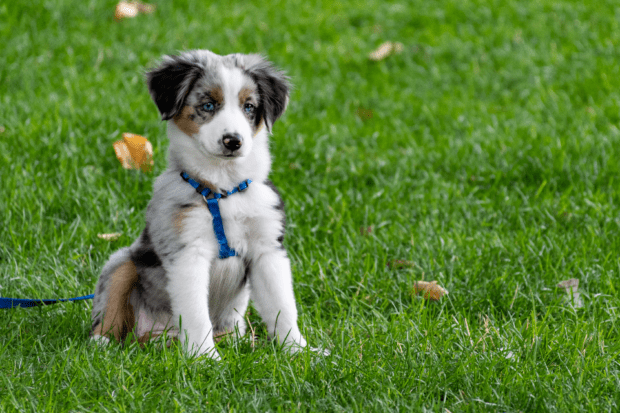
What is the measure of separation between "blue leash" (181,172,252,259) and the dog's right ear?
1.05 ft

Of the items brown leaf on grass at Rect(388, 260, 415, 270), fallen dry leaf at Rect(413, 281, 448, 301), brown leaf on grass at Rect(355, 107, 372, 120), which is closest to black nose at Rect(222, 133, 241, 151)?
fallen dry leaf at Rect(413, 281, 448, 301)

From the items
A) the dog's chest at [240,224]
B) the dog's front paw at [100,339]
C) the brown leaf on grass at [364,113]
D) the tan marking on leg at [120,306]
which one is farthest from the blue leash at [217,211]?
the brown leaf on grass at [364,113]

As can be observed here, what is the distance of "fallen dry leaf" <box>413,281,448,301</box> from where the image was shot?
12.0ft

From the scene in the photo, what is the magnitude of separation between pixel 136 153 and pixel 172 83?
1811mm

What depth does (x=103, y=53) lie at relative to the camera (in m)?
6.54

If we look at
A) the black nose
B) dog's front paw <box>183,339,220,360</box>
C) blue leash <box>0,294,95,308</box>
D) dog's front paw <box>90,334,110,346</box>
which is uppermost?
the black nose

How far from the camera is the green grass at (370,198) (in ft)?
8.93

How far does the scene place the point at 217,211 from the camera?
116 inches

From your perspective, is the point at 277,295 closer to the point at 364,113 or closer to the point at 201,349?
the point at 201,349

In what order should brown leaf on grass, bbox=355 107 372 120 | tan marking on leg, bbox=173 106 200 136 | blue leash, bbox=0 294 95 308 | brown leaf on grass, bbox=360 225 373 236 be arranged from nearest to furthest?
tan marking on leg, bbox=173 106 200 136
blue leash, bbox=0 294 95 308
brown leaf on grass, bbox=360 225 373 236
brown leaf on grass, bbox=355 107 372 120

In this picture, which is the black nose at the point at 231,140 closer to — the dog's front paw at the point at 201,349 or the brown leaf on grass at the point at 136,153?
the dog's front paw at the point at 201,349

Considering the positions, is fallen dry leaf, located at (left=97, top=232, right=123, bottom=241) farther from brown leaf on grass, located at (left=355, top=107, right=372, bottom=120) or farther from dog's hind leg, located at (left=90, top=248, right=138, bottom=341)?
brown leaf on grass, located at (left=355, top=107, right=372, bottom=120)

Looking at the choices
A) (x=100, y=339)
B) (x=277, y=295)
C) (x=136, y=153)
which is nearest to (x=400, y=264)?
(x=277, y=295)

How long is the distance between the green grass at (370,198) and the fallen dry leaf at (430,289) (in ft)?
0.16
